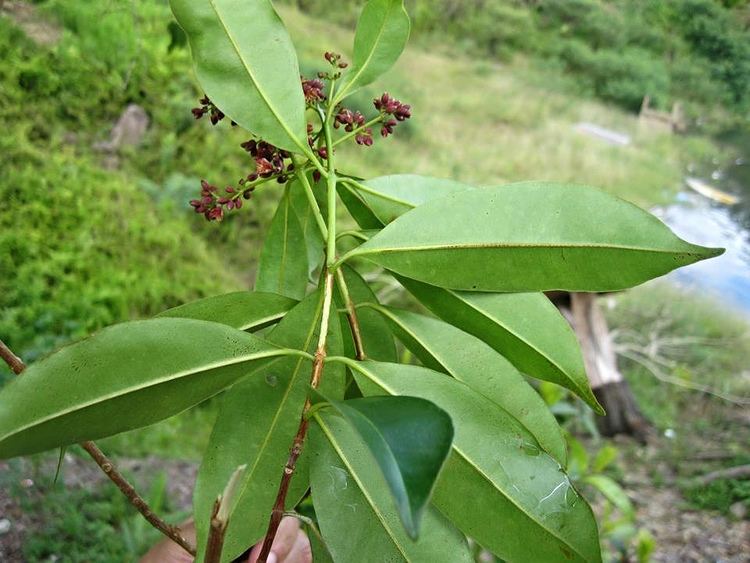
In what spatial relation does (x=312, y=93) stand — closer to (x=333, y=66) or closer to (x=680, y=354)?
(x=333, y=66)

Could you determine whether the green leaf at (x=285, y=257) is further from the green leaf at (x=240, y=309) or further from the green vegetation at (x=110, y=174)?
the green vegetation at (x=110, y=174)

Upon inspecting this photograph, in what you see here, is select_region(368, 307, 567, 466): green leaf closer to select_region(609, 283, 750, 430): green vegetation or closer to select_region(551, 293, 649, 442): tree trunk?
select_region(551, 293, 649, 442): tree trunk

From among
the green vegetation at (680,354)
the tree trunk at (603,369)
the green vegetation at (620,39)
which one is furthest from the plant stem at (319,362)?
the green vegetation at (620,39)

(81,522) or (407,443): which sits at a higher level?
(407,443)

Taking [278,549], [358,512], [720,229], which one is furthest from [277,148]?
[720,229]

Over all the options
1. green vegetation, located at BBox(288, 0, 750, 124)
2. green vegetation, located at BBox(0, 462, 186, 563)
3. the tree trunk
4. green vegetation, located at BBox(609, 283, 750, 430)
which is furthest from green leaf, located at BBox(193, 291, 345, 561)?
green vegetation, located at BBox(288, 0, 750, 124)

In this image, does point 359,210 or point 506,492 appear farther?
point 359,210

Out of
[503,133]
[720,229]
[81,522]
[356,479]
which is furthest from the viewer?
[503,133]
